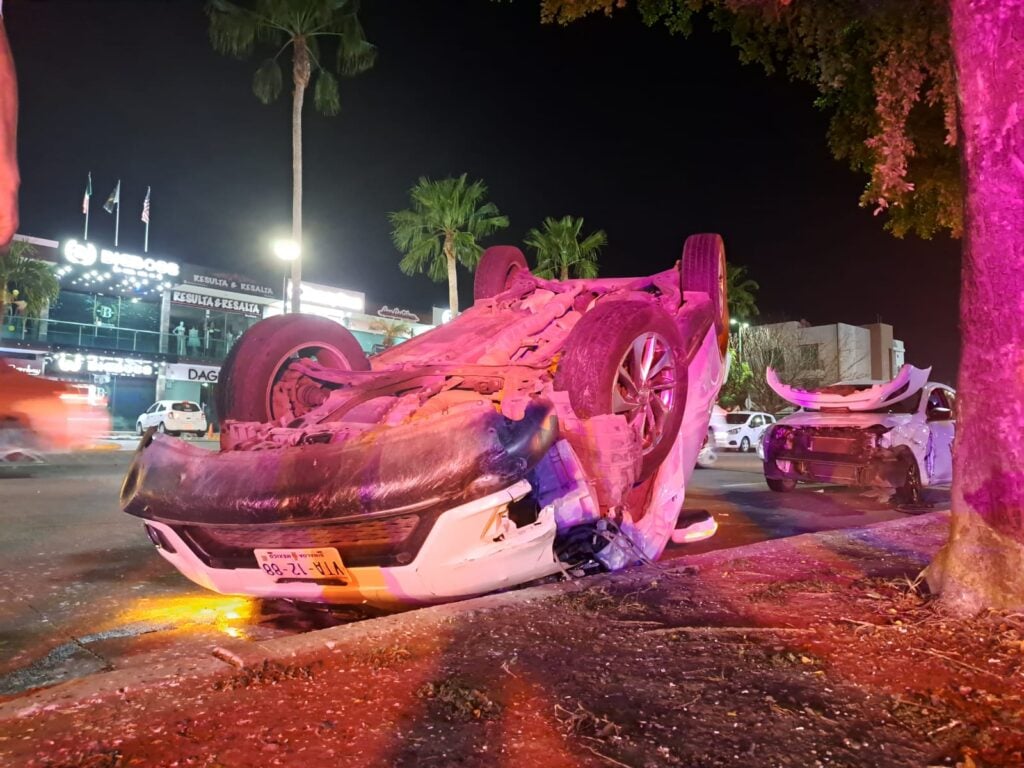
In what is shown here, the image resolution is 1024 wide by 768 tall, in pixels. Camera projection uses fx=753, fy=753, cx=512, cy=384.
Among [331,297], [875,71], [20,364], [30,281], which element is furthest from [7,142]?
[331,297]

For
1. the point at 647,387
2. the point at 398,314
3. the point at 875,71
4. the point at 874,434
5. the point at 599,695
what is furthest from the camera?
the point at 398,314

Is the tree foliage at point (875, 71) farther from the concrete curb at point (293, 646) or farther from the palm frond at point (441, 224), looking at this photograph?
the palm frond at point (441, 224)

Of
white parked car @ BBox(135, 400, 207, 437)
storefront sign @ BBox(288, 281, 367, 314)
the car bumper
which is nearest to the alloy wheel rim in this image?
the car bumper

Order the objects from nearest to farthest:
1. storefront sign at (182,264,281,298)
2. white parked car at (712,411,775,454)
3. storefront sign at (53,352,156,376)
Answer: white parked car at (712,411,775,454), storefront sign at (53,352,156,376), storefront sign at (182,264,281,298)

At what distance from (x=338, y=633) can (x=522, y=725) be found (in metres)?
1.19

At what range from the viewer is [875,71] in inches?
259

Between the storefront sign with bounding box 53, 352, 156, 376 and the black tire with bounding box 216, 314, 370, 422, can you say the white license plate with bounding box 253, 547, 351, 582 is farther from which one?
the storefront sign with bounding box 53, 352, 156, 376

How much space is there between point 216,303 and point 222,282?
1.05 meters

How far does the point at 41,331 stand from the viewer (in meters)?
30.9

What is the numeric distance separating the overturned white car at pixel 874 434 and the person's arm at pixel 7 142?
9400 mm

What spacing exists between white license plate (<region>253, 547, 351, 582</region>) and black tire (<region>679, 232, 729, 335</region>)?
11.6 ft

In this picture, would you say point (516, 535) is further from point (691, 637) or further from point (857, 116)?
point (857, 116)

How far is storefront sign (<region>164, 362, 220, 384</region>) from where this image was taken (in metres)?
34.0

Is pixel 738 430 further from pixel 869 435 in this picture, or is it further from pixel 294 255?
pixel 869 435
